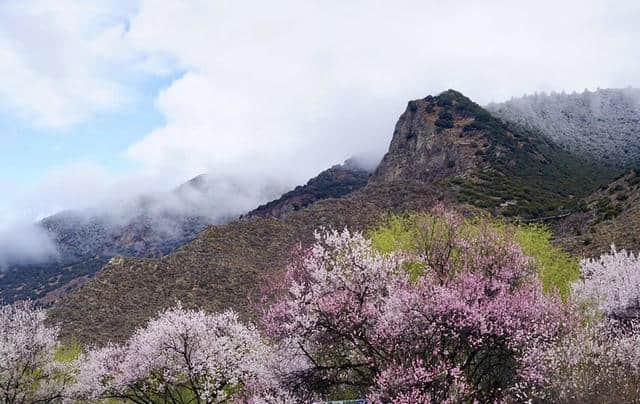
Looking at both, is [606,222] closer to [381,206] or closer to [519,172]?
[381,206]

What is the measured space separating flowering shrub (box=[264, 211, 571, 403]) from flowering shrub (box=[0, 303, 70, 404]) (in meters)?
17.8

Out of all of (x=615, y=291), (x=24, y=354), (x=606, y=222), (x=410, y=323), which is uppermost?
(x=24, y=354)

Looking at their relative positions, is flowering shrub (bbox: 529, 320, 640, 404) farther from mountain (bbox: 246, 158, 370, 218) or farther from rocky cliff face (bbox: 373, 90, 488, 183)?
mountain (bbox: 246, 158, 370, 218)

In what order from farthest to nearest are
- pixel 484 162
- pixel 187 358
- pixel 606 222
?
1. pixel 484 162
2. pixel 606 222
3. pixel 187 358

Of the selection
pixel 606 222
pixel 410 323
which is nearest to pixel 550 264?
pixel 410 323

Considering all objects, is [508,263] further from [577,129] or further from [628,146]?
[577,129]

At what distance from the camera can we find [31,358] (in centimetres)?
3014

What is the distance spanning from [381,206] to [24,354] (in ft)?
218

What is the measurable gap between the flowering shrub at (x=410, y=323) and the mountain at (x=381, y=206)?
1158 centimetres

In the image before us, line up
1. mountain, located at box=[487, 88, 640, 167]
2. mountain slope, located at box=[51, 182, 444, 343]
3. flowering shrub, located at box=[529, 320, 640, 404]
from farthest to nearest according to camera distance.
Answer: mountain, located at box=[487, 88, 640, 167] → mountain slope, located at box=[51, 182, 444, 343] → flowering shrub, located at box=[529, 320, 640, 404]

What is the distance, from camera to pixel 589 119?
14712 centimetres

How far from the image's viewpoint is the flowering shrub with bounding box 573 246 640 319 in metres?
23.0

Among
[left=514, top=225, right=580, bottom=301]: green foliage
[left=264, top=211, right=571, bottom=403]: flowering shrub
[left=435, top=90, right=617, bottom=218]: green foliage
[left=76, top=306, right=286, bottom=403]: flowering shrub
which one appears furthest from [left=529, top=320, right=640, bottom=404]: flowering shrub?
[left=435, top=90, right=617, bottom=218]: green foliage

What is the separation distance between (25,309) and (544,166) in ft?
342
